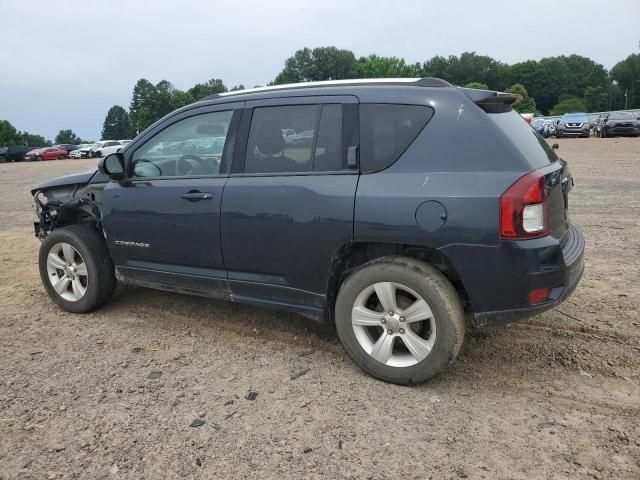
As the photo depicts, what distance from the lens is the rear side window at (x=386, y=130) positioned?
319 cm

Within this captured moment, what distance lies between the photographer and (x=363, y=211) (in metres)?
3.17

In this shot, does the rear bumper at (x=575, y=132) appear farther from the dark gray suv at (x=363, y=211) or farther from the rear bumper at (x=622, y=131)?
the dark gray suv at (x=363, y=211)

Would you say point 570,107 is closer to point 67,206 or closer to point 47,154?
point 47,154

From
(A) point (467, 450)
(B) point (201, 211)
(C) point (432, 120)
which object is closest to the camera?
(A) point (467, 450)

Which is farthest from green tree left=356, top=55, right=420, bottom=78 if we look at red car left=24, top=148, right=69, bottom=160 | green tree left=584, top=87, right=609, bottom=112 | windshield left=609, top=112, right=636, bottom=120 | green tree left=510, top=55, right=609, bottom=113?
windshield left=609, top=112, right=636, bottom=120

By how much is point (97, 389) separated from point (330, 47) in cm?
11773

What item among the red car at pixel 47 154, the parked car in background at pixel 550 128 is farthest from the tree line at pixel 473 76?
the parked car in background at pixel 550 128

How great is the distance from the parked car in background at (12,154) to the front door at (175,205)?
1858 inches

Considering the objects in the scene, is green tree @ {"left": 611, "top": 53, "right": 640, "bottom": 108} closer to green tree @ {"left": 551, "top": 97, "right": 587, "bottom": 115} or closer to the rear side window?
green tree @ {"left": 551, "top": 97, "right": 587, "bottom": 115}

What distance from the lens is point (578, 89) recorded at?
4220 inches

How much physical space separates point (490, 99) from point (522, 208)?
0.80m

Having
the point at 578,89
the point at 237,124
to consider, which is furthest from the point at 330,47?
the point at 237,124

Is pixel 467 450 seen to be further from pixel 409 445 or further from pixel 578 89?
pixel 578 89

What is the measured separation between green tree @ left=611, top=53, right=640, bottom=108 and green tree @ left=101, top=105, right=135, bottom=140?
110 m
